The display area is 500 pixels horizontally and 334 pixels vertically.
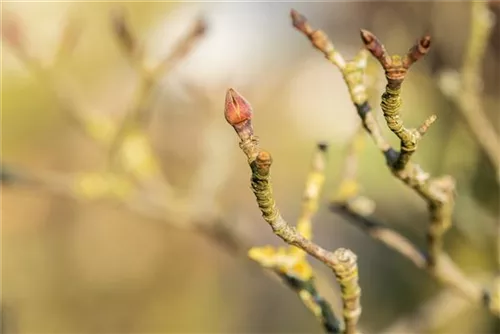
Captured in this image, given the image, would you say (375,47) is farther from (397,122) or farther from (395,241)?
(395,241)

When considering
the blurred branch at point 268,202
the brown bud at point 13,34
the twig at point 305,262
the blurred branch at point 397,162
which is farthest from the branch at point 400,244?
the brown bud at point 13,34

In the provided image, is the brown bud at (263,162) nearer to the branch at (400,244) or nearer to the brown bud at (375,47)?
the brown bud at (375,47)

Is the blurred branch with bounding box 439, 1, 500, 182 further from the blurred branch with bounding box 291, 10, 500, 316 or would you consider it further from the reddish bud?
the reddish bud

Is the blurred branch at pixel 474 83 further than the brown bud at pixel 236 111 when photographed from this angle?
Yes

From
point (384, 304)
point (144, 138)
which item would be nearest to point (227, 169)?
point (144, 138)

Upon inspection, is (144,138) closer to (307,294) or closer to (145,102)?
(145,102)
